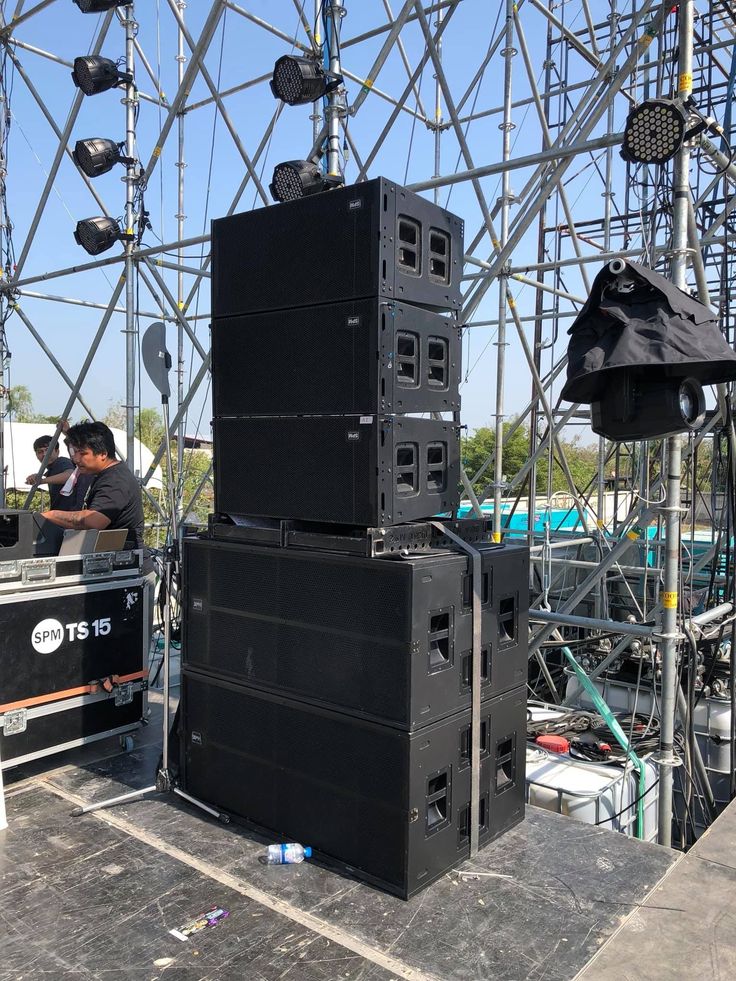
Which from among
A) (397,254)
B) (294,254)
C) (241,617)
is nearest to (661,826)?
(241,617)

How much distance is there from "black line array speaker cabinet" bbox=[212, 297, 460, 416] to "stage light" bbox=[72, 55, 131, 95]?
4.80 meters

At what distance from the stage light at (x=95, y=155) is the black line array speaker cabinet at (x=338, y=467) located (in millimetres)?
4472

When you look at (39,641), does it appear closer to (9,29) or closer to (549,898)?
(549,898)

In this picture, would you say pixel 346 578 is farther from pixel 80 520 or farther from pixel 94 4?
→ pixel 94 4

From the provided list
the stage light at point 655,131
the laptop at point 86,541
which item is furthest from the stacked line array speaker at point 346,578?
the stage light at point 655,131

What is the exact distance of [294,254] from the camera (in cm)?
305

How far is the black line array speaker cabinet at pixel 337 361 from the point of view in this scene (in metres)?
2.80

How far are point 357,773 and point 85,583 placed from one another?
6.24ft

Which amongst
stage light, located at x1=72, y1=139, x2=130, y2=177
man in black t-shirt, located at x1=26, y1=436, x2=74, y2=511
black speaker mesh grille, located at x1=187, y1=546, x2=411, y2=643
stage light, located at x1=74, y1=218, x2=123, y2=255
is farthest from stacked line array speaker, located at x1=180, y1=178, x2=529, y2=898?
stage light, located at x1=72, y1=139, x2=130, y2=177

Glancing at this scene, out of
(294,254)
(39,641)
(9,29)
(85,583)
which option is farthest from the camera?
(9,29)

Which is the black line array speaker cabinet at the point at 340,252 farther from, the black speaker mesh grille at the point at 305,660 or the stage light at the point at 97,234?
the stage light at the point at 97,234

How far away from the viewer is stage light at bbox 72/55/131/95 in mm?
6633

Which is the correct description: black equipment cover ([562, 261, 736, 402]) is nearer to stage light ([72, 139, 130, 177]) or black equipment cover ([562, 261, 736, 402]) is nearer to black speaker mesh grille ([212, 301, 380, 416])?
black speaker mesh grille ([212, 301, 380, 416])

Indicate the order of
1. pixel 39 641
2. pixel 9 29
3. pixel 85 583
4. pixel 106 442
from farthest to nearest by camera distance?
pixel 9 29, pixel 106 442, pixel 85 583, pixel 39 641
